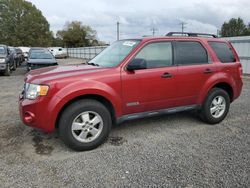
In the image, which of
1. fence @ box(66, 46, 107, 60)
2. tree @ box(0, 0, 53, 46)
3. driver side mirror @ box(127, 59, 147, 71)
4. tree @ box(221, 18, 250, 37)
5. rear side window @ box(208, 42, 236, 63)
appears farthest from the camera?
tree @ box(221, 18, 250, 37)

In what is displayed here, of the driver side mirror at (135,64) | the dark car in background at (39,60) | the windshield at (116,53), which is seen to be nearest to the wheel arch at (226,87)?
the driver side mirror at (135,64)

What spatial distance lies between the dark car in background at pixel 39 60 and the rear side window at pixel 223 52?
31.9 ft

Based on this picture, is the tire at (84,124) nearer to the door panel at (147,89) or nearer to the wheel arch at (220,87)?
the door panel at (147,89)

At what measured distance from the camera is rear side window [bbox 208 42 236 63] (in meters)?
4.98

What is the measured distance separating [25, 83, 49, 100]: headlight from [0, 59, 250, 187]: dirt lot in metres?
0.90

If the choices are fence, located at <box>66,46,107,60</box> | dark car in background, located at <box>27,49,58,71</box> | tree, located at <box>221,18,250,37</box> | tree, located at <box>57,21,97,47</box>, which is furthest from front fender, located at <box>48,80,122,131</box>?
tree, located at <box>221,18,250,37</box>

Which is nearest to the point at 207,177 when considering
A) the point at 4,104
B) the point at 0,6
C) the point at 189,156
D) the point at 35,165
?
the point at 189,156

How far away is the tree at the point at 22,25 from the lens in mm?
53375

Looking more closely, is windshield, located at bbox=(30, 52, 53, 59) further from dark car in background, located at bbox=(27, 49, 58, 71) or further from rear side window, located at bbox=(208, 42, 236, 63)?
rear side window, located at bbox=(208, 42, 236, 63)

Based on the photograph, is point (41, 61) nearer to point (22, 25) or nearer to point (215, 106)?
point (215, 106)

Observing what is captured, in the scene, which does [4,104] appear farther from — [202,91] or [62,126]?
[202,91]

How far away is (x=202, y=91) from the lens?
475 cm

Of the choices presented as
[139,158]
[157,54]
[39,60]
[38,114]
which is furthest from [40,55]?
[139,158]

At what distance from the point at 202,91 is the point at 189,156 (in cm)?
164
